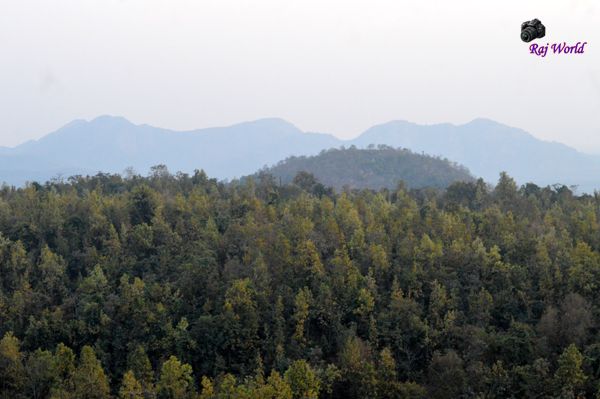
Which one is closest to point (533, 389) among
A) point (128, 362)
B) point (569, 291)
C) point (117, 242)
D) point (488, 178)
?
point (569, 291)

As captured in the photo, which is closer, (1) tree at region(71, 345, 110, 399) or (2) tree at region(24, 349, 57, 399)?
(1) tree at region(71, 345, 110, 399)

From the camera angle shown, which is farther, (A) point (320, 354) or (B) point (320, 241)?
(B) point (320, 241)

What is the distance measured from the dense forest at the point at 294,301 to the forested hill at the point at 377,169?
4677 cm

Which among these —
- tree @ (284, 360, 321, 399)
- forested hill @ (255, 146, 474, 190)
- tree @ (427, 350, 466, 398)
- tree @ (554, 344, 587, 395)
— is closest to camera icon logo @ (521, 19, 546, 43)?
tree @ (554, 344, 587, 395)

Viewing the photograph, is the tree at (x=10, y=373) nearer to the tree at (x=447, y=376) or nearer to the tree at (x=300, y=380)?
the tree at (x=300, y=380)

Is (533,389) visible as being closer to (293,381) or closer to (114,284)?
(293,381)

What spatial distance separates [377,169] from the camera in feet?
262

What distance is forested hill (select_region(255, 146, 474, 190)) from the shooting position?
247 ft

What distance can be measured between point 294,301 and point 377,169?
196ft

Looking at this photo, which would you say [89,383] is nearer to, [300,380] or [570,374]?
[300,380]

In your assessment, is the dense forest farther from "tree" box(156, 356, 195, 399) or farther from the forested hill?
the forested hill

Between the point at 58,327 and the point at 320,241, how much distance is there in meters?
10.1

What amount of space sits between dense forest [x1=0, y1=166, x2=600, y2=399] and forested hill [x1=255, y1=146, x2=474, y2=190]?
1841 inches

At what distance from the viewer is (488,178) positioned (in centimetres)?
A: 18950
